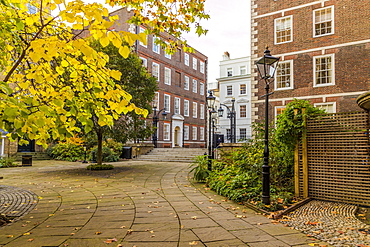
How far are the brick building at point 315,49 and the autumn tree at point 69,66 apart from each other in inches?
491

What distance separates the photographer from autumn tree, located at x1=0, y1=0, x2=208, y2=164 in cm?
253

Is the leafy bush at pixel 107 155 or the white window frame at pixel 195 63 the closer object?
the leafy bush at pixel 107 155

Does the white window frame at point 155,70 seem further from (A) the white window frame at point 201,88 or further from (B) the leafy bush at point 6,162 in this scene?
(B) the leafy bush at point 6,162

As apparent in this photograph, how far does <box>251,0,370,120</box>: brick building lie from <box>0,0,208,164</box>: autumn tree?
491 inches

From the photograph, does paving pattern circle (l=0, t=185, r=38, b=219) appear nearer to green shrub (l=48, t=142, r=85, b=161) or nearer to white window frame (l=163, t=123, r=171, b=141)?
green shrub (l=48, t=142, r=85, b=161)

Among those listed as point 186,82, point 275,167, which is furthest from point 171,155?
point 186,82

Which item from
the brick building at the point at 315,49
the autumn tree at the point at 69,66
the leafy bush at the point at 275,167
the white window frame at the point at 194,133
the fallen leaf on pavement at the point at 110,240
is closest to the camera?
the autumn tree at the point at 69,66

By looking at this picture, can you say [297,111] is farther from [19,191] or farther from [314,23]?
[314,23]

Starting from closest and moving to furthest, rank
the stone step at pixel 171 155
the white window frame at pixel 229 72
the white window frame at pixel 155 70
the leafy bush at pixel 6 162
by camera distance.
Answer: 1. the leafy bush at pixel 6 162
2. the stone step at pixel 171 155
3. the white window frame at pixel 155 70
4. the white window frame at pixel 229 72

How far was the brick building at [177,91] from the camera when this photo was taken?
26.6m

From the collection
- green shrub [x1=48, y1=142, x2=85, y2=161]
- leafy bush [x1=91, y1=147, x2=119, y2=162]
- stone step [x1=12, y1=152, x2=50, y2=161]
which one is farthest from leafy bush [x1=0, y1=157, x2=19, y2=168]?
leafy bush [x1=91, y1=147, x2=119, y2=162]

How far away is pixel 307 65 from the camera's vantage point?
16.2 metres

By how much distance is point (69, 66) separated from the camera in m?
3.97

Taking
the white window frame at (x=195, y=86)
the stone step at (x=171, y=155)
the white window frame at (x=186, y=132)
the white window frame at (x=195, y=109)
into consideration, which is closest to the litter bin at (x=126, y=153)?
the stone step at (x=171, y=155)
